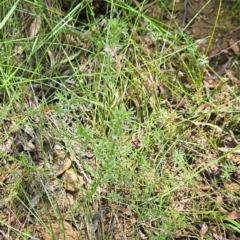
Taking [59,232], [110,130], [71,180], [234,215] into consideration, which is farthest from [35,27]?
[234,215]

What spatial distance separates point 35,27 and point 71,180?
767 millimetres

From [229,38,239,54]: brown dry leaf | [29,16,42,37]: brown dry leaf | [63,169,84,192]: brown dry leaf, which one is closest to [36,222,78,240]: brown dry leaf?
[63,169,84,192]: brown dry leaf

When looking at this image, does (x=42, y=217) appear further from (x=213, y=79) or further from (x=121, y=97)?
(x=213, y=79)

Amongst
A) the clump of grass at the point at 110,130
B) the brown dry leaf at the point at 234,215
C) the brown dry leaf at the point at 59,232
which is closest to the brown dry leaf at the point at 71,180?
the clump of grass at the point at 110,130

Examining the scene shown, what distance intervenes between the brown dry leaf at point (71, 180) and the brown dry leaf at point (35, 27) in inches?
27.2

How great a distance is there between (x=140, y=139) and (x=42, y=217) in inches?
20.9

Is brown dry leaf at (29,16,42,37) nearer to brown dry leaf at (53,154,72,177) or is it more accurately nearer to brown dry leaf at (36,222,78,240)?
brown dry leaf at (53,154,72,177)

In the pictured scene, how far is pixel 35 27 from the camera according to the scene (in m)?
2.38

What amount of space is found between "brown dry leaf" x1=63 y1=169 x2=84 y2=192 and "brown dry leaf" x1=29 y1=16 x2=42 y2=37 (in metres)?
0.69

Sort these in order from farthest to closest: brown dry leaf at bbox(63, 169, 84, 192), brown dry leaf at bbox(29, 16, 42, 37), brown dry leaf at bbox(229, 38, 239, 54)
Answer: brown dry leaf at bbox(229, 38, 239, 54)
brown dry leaf at bbox(29, 16, 42, 37)
brown dry leaf at bbox(63, 169, 84, 192)

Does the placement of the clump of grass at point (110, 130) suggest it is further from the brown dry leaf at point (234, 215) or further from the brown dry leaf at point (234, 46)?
the brown dry leaf at point (234, 46)

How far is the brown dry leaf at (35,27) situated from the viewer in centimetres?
237

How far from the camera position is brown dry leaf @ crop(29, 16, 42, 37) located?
2370 millimetres

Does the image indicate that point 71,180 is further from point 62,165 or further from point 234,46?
point 234,46
